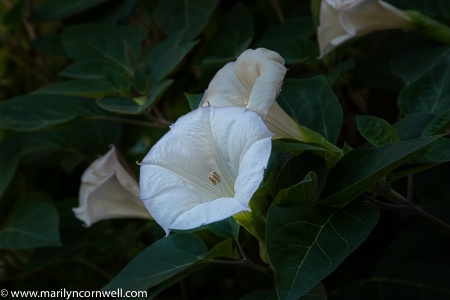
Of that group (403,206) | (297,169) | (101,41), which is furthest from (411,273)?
(101,41)

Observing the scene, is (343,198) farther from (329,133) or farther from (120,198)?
(120,198)

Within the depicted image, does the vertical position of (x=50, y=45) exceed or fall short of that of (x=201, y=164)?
it falls short

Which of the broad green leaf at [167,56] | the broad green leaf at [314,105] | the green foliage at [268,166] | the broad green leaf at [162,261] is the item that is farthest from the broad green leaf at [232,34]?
the broad green leaf at [162,261]

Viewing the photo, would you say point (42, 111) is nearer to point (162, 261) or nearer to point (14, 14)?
point (14, 14)

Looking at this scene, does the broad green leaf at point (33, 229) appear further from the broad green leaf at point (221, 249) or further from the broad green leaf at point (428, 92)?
the broad green leaf at point (428, 92)

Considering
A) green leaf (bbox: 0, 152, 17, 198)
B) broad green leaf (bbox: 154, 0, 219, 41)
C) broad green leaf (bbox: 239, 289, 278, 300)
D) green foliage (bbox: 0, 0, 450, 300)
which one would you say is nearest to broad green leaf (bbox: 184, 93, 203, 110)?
green foliage (bbox: 0, 0, 450, 300)

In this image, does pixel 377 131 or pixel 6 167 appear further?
pixel 6 167
